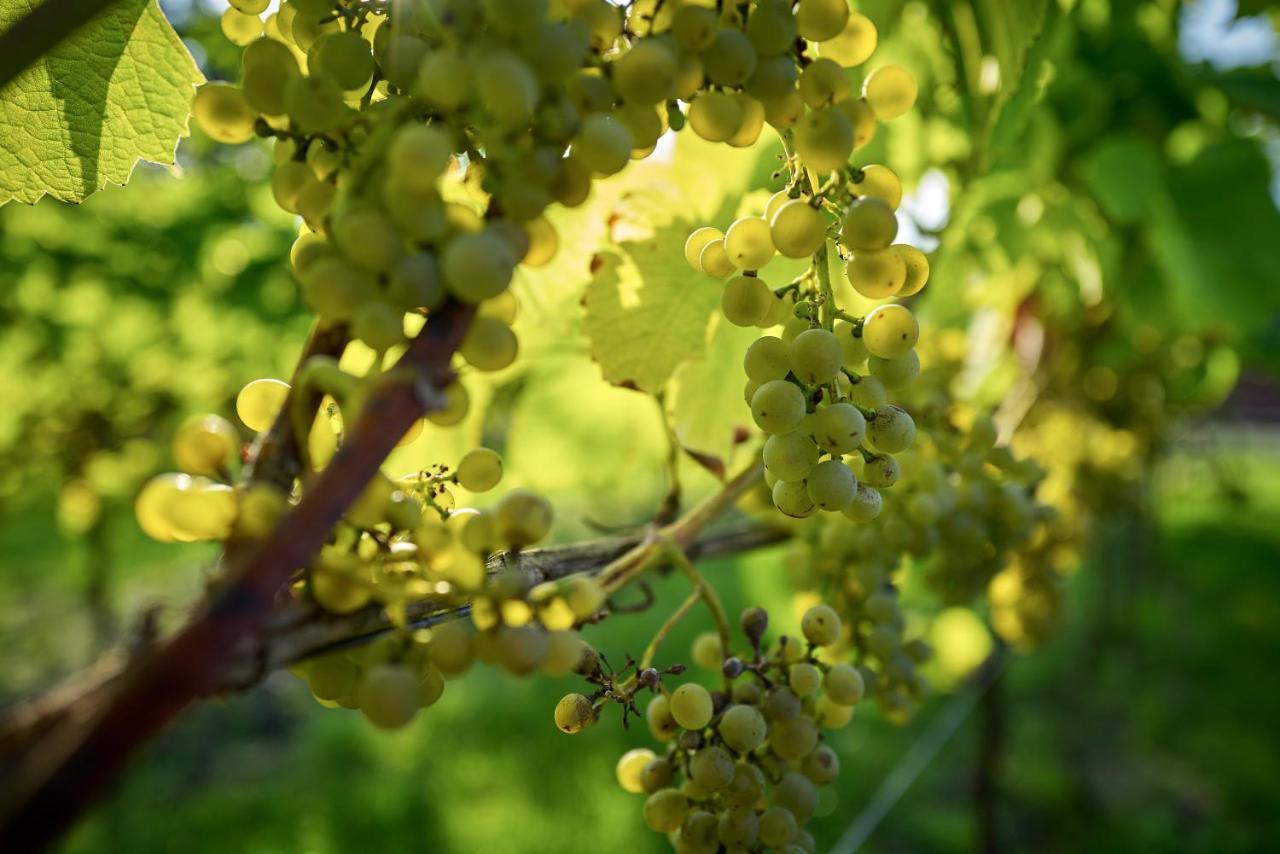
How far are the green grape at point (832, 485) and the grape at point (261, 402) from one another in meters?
0.30

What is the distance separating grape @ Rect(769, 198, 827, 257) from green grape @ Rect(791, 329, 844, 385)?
0.05m

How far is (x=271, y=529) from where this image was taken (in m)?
0.33

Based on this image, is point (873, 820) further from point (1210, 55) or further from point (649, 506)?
point (649, 506)

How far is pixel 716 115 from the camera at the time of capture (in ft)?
1.52

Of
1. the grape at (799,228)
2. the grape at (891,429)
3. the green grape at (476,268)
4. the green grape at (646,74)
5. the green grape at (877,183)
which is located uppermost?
the green grape at (646,74)

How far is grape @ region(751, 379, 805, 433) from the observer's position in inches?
20.7

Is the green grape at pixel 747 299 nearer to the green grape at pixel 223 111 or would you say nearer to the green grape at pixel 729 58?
the green grape at pixel 729 58

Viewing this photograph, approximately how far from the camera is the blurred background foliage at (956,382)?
106 cm

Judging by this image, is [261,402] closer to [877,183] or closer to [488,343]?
[488,343]

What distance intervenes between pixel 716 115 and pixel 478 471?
0.23 metres

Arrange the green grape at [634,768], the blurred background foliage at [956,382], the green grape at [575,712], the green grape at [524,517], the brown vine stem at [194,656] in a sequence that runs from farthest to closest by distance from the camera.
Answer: the blurred background foliage at [956,382]
the green grape at [634,768]
the green grape at [575,712]
the green grape at [524,517]
the brown vine stem at [194,656]

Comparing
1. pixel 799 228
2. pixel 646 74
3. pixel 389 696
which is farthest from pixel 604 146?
pixel 389 696

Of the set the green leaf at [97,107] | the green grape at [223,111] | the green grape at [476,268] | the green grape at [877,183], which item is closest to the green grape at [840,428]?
the green grape at [877,183]

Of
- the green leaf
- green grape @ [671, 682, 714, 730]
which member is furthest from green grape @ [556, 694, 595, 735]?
the green leaf
